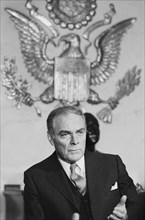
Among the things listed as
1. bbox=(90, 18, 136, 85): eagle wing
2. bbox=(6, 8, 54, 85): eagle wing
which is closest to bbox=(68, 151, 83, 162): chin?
bbox=(6, 8, 54, 85): eagle wing

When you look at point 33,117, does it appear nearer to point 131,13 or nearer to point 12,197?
point 12,197

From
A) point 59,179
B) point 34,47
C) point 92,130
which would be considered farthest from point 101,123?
point 59,179

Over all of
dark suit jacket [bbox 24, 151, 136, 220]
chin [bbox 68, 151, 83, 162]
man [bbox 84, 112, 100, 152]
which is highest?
chin [bbox 68, 151, 83, 162]

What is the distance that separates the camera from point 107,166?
229cm

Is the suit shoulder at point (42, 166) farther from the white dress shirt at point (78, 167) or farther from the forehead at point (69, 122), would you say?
the forehead at point (69, 122)

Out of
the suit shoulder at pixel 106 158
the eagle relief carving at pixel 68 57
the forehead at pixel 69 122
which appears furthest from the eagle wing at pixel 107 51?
the forehead at pixel 69 122

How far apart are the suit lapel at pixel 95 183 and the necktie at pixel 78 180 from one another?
0.11 feet

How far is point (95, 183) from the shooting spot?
2195mm

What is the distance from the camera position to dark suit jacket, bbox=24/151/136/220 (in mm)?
2148

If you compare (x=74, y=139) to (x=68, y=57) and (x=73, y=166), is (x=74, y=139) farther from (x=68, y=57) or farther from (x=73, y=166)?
(x=68, y=57)

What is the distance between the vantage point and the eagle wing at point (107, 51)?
6.26 metres

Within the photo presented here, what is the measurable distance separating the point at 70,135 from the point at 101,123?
4.15 m

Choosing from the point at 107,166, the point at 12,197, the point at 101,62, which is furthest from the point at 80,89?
the point at 107,166

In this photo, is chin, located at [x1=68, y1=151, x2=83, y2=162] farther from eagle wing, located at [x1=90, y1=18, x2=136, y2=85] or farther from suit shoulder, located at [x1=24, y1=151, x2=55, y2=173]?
eagle wing, located at [x1=90, y1=18, x2=136, y2=85]
